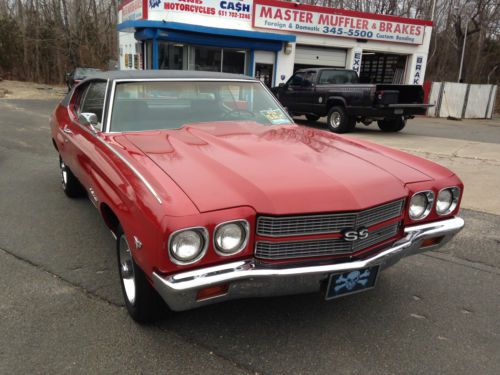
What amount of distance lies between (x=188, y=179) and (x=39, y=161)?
586 cm

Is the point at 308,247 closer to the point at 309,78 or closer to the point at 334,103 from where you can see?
the point at 334,103

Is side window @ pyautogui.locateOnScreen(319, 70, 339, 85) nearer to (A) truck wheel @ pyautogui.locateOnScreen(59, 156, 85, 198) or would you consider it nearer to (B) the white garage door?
(B) the white garage door

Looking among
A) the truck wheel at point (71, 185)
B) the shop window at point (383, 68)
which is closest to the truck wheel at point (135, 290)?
the truck wheel at point (71, 185)

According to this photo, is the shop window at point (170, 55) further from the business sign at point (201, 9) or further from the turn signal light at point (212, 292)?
the turn signal light at point (212, 292)

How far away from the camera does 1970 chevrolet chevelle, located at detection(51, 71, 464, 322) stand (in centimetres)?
216

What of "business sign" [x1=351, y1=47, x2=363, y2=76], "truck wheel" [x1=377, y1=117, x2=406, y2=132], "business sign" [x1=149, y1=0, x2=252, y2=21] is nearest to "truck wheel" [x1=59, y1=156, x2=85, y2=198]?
"truck wheel" [x1=377, y1=117, x2=406, y2=132]

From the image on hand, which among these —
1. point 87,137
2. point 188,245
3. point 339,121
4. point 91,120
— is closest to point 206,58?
point 339,121

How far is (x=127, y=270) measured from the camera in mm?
2875

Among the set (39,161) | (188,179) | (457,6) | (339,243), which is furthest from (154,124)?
(457,6)

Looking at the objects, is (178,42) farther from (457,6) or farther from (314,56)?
(457,6)

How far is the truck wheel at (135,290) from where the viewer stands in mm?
2559

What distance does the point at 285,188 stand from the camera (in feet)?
7.70

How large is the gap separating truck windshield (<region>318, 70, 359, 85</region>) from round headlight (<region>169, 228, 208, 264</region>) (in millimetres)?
11736

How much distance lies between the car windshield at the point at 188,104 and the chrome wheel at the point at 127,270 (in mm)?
1046
